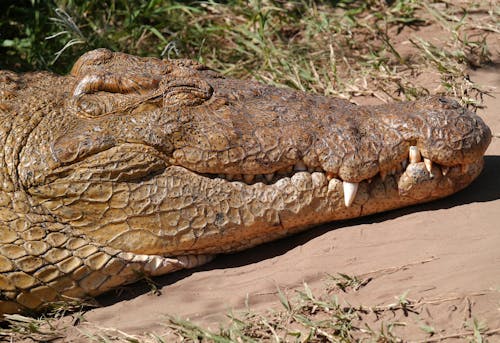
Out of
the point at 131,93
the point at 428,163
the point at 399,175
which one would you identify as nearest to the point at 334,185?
the point at 399,175

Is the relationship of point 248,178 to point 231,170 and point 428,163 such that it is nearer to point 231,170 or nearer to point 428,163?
point 231,170

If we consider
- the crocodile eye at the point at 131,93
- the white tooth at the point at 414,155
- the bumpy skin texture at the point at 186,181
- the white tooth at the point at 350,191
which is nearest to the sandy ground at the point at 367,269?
the bumpy skin texture at the point at 186,181

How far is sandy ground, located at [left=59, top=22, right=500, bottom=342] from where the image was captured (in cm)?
348

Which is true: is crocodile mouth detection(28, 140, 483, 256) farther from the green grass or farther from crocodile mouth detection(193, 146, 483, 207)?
the green grass

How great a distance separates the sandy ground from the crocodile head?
0.15 metres

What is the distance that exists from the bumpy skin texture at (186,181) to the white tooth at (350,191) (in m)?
0.01

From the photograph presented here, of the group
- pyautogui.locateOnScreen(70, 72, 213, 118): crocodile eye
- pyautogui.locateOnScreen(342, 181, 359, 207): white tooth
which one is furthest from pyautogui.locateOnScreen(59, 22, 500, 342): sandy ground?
pyautogui.locateOnScreen(70, 72, 213, 118): crocodile eye

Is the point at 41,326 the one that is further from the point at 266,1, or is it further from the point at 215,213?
the point at 266,1

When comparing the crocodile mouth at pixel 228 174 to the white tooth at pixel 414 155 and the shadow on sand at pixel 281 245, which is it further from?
the shadow on sand at pixel 281 245

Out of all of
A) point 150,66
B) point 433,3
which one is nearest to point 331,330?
point 150,66

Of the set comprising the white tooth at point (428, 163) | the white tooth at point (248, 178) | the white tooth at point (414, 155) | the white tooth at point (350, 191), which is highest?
the white tooth at point (414, 155)

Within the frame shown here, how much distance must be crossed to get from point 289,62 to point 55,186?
2824 millimetres

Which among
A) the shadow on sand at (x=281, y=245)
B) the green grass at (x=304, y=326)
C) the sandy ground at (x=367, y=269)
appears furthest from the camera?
the shadow on sand at (x=281, y=245)

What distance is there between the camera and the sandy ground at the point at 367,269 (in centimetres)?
348
